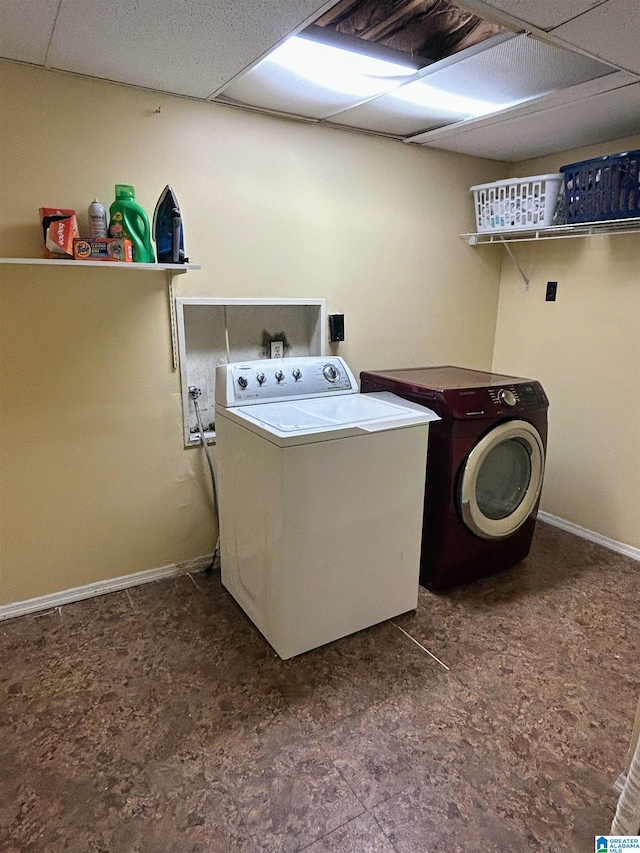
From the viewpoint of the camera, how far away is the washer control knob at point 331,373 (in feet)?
7.74

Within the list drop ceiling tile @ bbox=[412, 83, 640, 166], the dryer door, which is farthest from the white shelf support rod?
drop ceiling tile @ bbox=[412, 83, 640, 166]

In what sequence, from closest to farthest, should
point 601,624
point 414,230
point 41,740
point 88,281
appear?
point 41,740
point 88,281
point 601,624
point 414,230

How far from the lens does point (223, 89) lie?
1923mm

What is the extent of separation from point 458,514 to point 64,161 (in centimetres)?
207

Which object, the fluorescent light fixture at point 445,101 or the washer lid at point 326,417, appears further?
the fluorescent light fixture at point 445,101

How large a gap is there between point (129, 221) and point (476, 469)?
66.2 inches

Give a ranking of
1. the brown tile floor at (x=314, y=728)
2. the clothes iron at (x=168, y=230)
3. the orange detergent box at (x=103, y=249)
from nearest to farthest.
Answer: the brown tile floor at (x=314, y=728)
the orange detergent box at (x=103, y=249)
the clothes iron at (x=168, y=230)

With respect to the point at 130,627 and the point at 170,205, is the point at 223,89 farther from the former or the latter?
the point at 130,627

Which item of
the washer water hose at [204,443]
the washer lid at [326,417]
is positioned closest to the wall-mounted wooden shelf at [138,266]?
the washer water hose at [204,443]

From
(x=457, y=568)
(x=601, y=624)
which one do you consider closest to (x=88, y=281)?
(x=457, y=568)

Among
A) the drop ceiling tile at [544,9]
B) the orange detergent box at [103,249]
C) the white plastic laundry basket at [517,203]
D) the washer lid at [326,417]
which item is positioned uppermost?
the drop ceiling tile at [544,9]

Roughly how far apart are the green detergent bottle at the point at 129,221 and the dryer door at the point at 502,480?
1542 millimetres

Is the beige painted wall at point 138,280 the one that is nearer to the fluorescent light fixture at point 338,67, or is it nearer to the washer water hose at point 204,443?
the washer water hose at point 204,443

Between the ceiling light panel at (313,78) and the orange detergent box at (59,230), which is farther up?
the ceiling light panel at (313,78)
